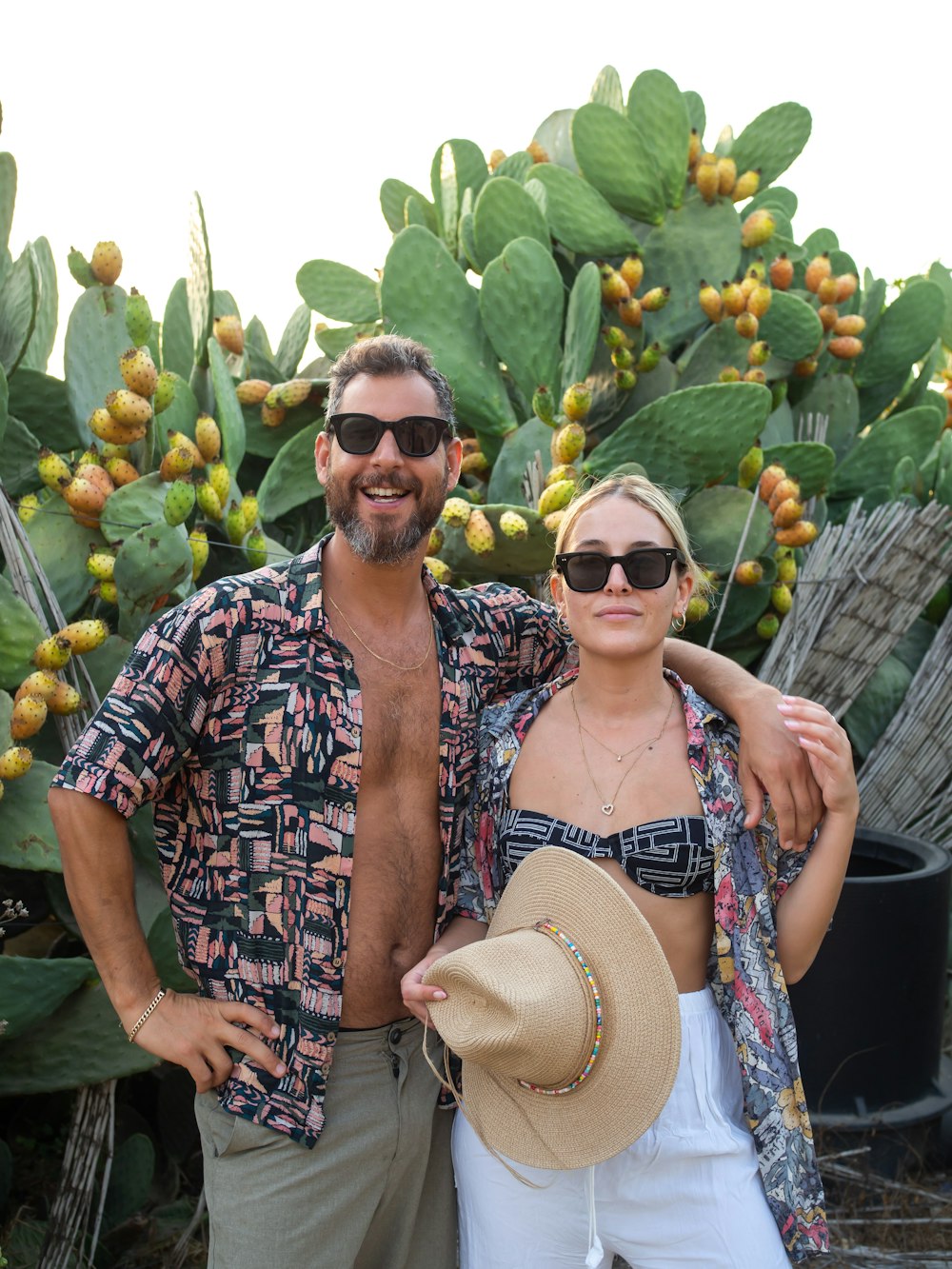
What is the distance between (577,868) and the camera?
1.81 meters

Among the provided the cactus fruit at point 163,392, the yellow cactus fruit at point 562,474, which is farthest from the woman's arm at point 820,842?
the cactus fruit at point 163,392

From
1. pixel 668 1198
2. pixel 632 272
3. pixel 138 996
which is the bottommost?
pixel 668 1198

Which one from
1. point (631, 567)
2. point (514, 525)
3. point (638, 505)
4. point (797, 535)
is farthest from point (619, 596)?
point (797, 535)

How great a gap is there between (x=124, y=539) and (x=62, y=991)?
105cm

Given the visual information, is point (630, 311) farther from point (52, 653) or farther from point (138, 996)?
point (138, 996)

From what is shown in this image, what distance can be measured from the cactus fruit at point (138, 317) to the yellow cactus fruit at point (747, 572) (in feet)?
6.25

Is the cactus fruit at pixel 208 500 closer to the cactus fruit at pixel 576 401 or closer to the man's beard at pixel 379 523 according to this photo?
the cactus fruit at pixel 576 401

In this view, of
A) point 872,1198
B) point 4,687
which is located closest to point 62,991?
point 4,687

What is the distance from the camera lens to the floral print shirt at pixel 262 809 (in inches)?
74.8

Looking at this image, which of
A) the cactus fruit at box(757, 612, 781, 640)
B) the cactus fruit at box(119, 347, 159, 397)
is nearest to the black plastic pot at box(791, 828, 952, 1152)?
the cactus fruit at box(757, 612, 781, 640)

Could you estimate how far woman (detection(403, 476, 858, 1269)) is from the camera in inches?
73.3

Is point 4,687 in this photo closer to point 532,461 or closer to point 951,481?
point 532,461

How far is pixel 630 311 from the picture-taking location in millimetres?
4406

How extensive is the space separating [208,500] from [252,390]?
1.14 metres
